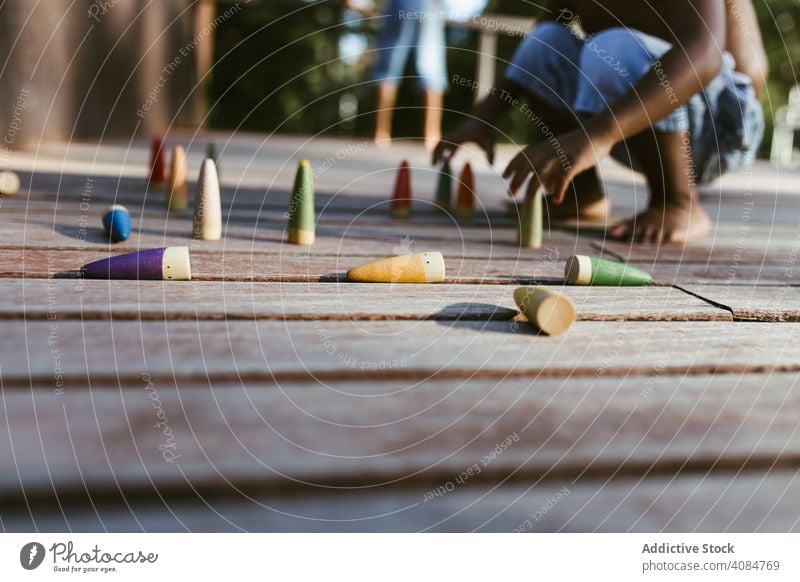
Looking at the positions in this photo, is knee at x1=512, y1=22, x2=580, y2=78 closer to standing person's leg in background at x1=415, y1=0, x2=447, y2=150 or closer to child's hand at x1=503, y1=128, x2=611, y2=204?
child's hand at x1=503, y1=128, x2=611, y2=204

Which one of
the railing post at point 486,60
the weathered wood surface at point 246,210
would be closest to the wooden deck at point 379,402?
the weathered wood surface at point 246,210

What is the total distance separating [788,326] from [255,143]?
543 cm

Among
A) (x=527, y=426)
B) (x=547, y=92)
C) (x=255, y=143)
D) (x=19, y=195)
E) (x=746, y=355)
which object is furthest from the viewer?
(x=255, y=143)

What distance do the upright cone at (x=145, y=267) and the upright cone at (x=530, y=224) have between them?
98 centimetres

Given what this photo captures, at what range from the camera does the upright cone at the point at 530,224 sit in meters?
2.10

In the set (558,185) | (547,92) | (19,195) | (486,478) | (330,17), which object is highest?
(330,17)

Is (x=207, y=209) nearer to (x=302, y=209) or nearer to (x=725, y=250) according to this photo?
(x=302, y=209)

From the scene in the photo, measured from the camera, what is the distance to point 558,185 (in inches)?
80.3

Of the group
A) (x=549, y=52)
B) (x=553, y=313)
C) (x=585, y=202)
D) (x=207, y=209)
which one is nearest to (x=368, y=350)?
(x=553, y=313)

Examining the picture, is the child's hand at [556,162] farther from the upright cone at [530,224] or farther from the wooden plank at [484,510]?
the wooden plank at [484,510]

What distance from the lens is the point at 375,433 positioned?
2.85 feet

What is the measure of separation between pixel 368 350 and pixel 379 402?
202 millimetres
